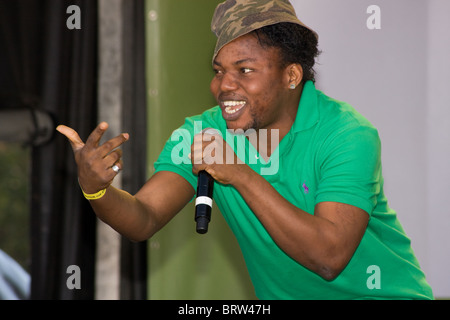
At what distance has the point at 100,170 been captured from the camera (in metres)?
1.47

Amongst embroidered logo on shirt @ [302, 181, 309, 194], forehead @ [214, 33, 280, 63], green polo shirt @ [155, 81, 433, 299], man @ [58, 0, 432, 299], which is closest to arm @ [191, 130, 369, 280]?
man @ [58, 0, 432, 299]

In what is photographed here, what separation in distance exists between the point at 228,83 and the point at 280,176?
33 centimetres

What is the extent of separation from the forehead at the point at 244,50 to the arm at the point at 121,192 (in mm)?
403

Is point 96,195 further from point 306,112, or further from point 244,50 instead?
point 306,112

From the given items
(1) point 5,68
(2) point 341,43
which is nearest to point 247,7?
(2) point 341,43

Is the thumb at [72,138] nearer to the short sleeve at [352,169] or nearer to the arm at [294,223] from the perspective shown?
the arm at [294,223]

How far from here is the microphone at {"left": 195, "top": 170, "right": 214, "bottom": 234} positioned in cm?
142

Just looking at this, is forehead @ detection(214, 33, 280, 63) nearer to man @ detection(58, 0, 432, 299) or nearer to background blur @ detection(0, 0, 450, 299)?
man @ detection(58, 0, 432, 299)

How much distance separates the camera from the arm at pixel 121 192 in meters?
1.47

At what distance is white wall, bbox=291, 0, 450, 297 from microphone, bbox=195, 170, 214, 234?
151cm

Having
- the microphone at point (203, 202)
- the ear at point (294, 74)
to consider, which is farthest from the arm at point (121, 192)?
the ear at point (294, 74)

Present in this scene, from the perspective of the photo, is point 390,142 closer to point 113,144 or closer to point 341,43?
point 341,43
